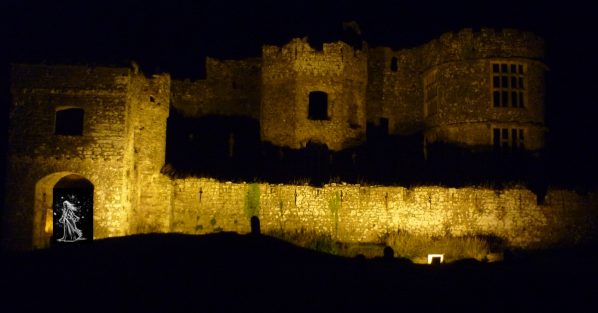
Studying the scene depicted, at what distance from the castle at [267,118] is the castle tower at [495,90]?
0.04 meters

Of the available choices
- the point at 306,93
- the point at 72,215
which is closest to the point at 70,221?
the point at 72,215

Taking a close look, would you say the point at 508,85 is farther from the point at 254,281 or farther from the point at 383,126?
the point at 254,281

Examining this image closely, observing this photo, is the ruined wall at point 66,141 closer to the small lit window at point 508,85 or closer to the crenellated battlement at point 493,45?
the crenellated battlement at point 493,45

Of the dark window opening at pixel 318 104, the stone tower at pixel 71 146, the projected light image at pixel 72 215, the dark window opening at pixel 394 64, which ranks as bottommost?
the projected light image at pixel 72 215

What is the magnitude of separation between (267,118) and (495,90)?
1007 cm

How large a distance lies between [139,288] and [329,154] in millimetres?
13924

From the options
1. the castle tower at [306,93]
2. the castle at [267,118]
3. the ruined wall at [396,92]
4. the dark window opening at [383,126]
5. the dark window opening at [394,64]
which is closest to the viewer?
the castle at [267,118]

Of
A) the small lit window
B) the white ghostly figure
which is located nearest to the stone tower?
the white ghostly figure

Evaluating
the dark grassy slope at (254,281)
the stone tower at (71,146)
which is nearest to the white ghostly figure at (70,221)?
the stone tower at (71,146)

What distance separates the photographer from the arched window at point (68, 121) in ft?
92.4

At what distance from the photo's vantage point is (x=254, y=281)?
Result: 15641 millimetres

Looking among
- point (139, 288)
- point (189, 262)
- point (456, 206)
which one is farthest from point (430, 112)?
point (139, 288)

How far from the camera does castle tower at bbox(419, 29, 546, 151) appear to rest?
27.1 meters

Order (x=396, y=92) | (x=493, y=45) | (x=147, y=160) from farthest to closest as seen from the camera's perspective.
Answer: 1. (x=396, y=92)
2. (x=493, y=45)
3. (x=147, y=160)
